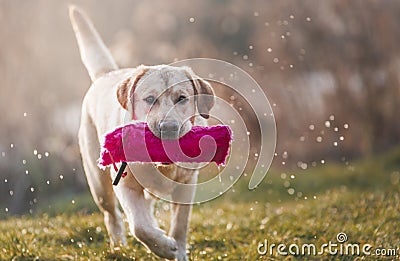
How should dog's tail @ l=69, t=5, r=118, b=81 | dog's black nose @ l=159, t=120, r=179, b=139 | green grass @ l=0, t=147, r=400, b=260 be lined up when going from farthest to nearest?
dog's tail @ l=69, t=5, r=118, b=81
green grass @ l=0, t=147, r=400, b=260
dog's black nose @ l=159, t=120, r=179, b=139

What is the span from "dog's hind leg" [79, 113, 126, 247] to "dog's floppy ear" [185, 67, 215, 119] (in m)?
0.98

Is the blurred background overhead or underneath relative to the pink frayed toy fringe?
underneath

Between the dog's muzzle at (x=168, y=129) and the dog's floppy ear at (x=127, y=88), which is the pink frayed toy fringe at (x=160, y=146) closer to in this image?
the dog's muzzle at (x=168, y=129)

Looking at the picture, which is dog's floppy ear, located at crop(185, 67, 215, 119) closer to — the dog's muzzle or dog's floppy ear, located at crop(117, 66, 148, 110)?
dog's floppy ear, located at crop(117, 66, 148, 110)

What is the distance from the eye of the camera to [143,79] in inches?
159

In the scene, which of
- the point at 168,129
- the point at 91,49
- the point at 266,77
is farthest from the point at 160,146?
the point at 266,77

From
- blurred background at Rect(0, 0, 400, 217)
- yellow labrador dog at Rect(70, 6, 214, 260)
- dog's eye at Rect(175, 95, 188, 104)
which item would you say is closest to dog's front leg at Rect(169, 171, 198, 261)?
yellow labrador dog at Rect(70, 6, 214, 260)

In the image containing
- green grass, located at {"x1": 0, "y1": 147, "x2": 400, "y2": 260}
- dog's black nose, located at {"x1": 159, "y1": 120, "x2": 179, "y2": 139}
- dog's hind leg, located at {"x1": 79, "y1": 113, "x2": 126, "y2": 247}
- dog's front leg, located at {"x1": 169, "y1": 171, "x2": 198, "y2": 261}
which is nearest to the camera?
dog's black nose, located at {"x1": 159, "y1": 120, "x2": 179, "y2": 139}

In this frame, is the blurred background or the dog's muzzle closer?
the dog's muzzle

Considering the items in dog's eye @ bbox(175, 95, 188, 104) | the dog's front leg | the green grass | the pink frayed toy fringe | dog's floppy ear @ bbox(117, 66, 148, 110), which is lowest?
the green grass

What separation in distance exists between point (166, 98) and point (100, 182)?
122 centimetres

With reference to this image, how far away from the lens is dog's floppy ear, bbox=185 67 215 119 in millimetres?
4105

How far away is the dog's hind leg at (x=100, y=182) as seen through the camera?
4.81 metres

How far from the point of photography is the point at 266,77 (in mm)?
10844
